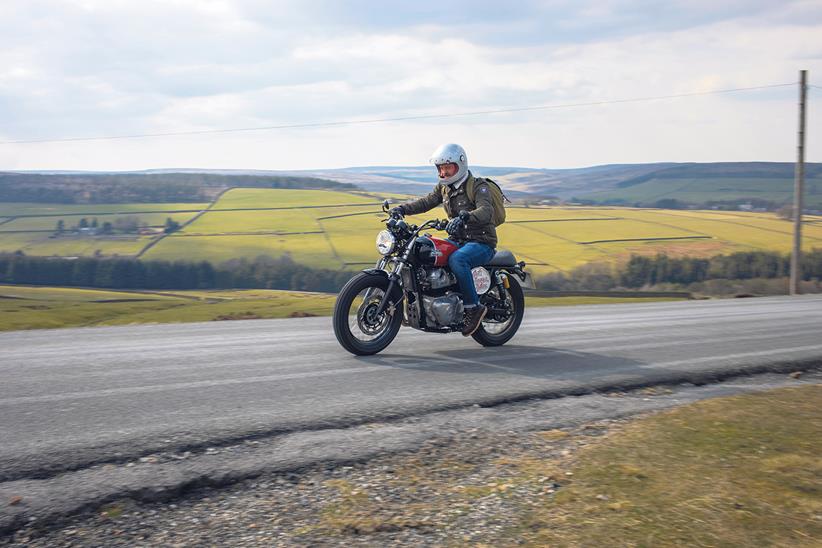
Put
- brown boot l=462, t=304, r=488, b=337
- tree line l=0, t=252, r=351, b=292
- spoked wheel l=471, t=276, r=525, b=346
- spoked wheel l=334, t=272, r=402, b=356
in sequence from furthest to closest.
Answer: tree line l=0, t=252, r=351, b=292
spoked wheel l=471, t=276, r=525, b=346
brown boot l=462, t=304, r=488, b=337
spoked wheel l=334, t=272, r=402, b=356

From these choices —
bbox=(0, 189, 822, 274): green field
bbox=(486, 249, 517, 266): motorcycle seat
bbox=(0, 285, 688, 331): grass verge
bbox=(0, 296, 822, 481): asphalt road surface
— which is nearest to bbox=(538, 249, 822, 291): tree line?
bbox=(0, 189, 822, 274): green field

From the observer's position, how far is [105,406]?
5434mm

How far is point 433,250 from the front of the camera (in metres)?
8.38

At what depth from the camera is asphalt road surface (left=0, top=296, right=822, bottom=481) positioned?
4824 mm

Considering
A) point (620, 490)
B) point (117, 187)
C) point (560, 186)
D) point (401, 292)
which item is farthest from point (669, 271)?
point (560, 186)

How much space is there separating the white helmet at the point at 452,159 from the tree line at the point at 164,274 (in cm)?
4614

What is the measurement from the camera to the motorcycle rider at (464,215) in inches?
333

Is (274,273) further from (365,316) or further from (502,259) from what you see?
(365,316)

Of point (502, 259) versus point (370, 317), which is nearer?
point (370, 317)

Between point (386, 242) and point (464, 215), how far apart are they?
88cm

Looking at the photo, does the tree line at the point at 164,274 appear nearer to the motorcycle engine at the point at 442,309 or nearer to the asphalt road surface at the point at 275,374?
the asphalt road surface at the point at 275,374

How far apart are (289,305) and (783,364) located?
101 ft

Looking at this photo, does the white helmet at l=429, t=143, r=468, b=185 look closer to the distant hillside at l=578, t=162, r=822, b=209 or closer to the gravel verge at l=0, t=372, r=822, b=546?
the gravel verge at l=0, t=372, r=822, b=546

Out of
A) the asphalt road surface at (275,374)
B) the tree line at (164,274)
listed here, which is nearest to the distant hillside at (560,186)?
the tree line at (164,274)
